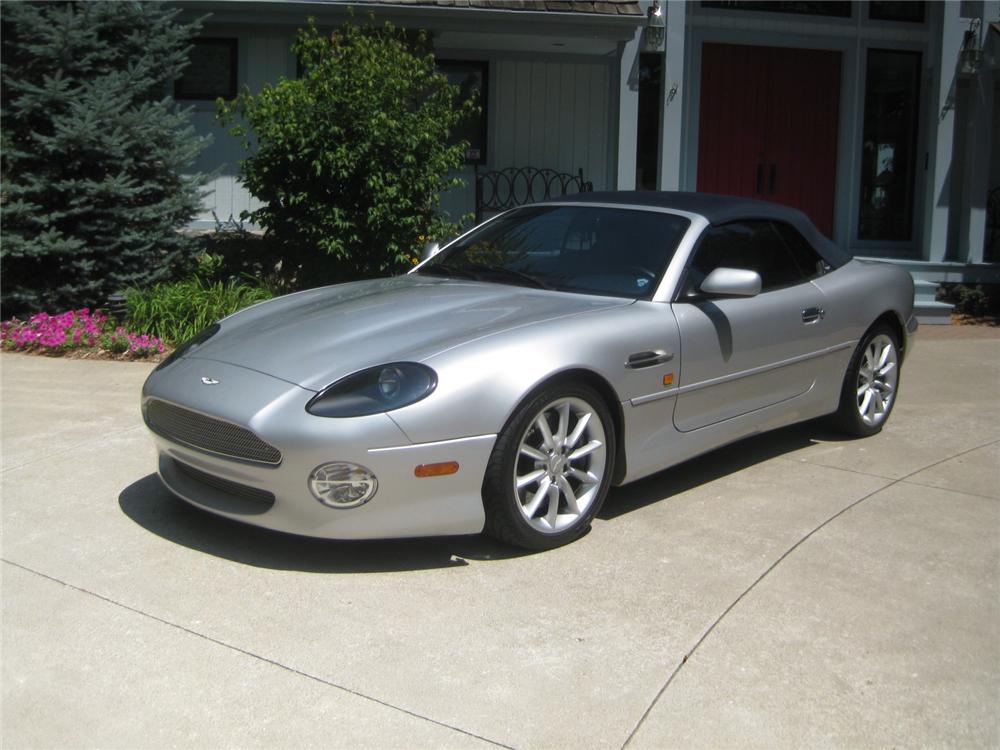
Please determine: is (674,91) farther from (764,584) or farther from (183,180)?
(764,584)

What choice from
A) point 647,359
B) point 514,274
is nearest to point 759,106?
point 514,274

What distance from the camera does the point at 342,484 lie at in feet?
13.0

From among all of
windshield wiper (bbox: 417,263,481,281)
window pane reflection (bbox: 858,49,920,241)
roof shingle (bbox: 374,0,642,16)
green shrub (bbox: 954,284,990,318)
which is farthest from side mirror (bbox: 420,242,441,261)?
window pane reflection (bbox: 858,49,920,241)

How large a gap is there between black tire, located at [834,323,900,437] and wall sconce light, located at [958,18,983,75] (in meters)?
6.42

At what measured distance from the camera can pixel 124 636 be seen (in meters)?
3.60

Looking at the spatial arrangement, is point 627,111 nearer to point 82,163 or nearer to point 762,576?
point 82,163

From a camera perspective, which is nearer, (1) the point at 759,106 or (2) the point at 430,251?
(2) the point at 430,251

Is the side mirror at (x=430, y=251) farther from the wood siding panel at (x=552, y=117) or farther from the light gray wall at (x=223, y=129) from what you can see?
the wood siding panel at (x=552, y=117)

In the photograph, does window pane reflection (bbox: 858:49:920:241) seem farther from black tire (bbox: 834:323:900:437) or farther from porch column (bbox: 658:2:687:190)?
black tire (bbox: 834:323:900:437)

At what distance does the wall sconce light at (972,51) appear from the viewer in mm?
11352

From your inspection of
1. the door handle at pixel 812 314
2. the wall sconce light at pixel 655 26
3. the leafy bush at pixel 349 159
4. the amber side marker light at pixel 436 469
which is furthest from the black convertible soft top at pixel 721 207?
the wall sconce light at pixel 655 26

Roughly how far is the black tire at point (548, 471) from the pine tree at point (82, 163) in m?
5.63

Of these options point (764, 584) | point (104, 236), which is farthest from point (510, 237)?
point (104, 236)

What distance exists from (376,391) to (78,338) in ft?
16.2
